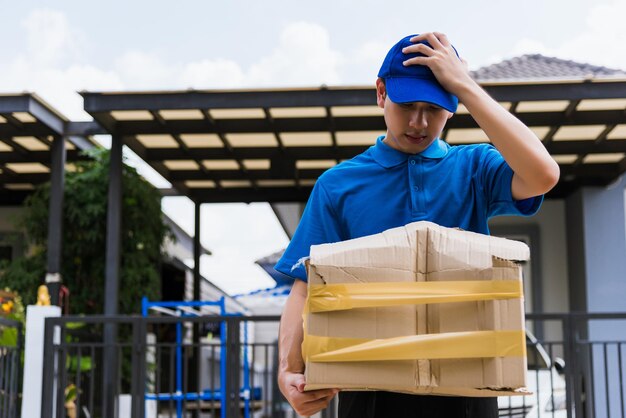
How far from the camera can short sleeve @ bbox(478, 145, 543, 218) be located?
5.95ft

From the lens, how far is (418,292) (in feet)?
5.25

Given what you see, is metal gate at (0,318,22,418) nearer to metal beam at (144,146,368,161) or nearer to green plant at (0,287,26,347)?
green plant at (0,287,26,347)

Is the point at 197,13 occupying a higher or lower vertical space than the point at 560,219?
higher

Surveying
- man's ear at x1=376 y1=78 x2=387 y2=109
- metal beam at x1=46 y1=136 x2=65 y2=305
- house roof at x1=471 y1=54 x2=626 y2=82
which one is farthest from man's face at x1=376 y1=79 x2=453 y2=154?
metal beam at x1=46 y1=136 x2=65 y2=305

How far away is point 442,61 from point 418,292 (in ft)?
1.46

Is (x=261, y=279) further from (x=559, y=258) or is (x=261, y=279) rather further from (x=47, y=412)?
(x=47, y=412)

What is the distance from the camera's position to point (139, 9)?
40.7m

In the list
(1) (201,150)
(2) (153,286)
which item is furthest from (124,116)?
(2) (153,286)

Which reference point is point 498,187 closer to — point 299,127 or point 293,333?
point 293,333

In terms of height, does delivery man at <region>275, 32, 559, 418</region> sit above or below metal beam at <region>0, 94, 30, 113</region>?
below

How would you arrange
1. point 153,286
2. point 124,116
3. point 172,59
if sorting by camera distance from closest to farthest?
point 124,116 → point 153,286 → point 172,59

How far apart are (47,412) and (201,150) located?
4.84m

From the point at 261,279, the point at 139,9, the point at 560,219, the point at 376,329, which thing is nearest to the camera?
the point at 376,329

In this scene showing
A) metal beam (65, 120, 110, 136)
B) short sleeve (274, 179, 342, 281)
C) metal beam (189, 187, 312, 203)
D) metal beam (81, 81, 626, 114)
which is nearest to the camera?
short sleeve (274, 179, 342, 281)
